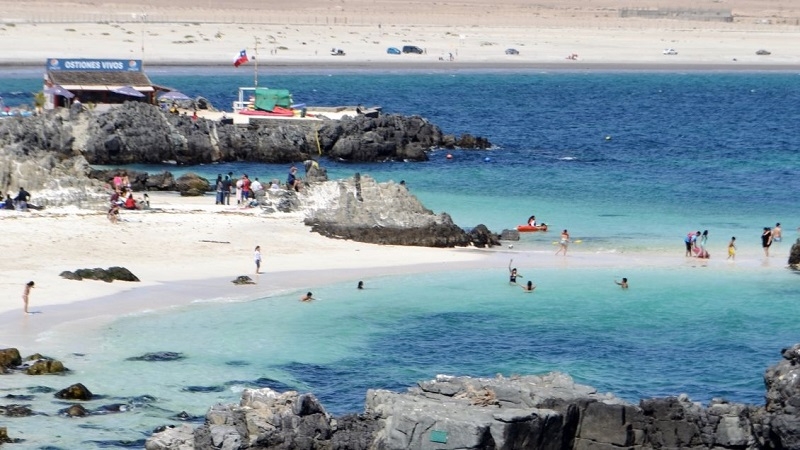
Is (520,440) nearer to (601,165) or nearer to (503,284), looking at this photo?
(503,284)

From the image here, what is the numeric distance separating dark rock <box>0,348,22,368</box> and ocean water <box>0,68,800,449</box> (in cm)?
92

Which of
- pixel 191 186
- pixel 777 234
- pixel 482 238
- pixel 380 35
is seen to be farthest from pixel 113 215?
pixel 380 35

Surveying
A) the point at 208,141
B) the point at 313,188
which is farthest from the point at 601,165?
the point at 313,188

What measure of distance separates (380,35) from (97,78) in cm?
8951

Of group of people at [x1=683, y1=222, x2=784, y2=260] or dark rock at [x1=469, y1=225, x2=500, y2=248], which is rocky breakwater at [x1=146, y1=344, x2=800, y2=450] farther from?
dark rock at [x1=469, y1=225, x2=500, y2=248]

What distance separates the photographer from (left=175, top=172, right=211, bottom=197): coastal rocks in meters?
54.4

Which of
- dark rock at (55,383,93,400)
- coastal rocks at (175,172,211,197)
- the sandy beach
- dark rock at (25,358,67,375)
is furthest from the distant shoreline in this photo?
dark rock at (55,383,93,400)

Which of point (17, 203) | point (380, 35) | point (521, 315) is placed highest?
point (380, 35)

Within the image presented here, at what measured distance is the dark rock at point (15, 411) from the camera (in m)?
27.7

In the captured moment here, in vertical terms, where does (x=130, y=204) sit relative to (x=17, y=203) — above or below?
above

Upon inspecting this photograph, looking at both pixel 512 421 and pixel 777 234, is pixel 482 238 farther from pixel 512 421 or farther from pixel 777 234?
pixel 512 421

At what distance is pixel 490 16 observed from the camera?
19025 cm

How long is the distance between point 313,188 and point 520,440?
2922 cm

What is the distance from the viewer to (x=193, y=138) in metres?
67.5
